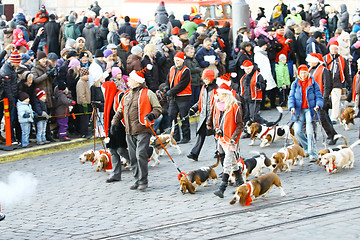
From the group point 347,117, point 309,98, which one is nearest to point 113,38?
point 347,117

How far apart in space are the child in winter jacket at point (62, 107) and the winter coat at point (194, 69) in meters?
3.03

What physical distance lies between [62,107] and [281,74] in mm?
6872

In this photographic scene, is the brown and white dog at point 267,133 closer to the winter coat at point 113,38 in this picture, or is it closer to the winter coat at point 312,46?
the winter coat at point 312,46

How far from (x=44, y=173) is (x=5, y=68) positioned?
113 inches

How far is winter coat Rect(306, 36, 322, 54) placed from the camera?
20422mm

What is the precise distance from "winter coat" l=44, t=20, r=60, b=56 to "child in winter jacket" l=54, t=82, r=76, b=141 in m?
5.69

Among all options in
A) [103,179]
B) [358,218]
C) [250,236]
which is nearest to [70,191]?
[103,179]

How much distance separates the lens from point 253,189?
10328mm

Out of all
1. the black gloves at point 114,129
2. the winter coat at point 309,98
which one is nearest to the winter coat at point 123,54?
the winter coat at point 309,98

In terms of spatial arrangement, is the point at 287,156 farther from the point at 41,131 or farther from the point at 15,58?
the point at 15,58

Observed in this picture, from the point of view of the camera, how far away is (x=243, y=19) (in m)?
20.3

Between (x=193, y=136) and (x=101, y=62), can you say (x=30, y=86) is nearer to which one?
(x=101, y=62)

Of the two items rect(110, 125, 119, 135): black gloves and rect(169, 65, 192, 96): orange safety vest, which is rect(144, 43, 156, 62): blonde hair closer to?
rect(169, 65, 192, 96): orange safety vest

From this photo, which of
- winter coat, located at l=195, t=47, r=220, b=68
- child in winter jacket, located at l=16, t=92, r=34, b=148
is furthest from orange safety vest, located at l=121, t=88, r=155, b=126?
winter coat, located at l=195, t=47, r=220, b=68
